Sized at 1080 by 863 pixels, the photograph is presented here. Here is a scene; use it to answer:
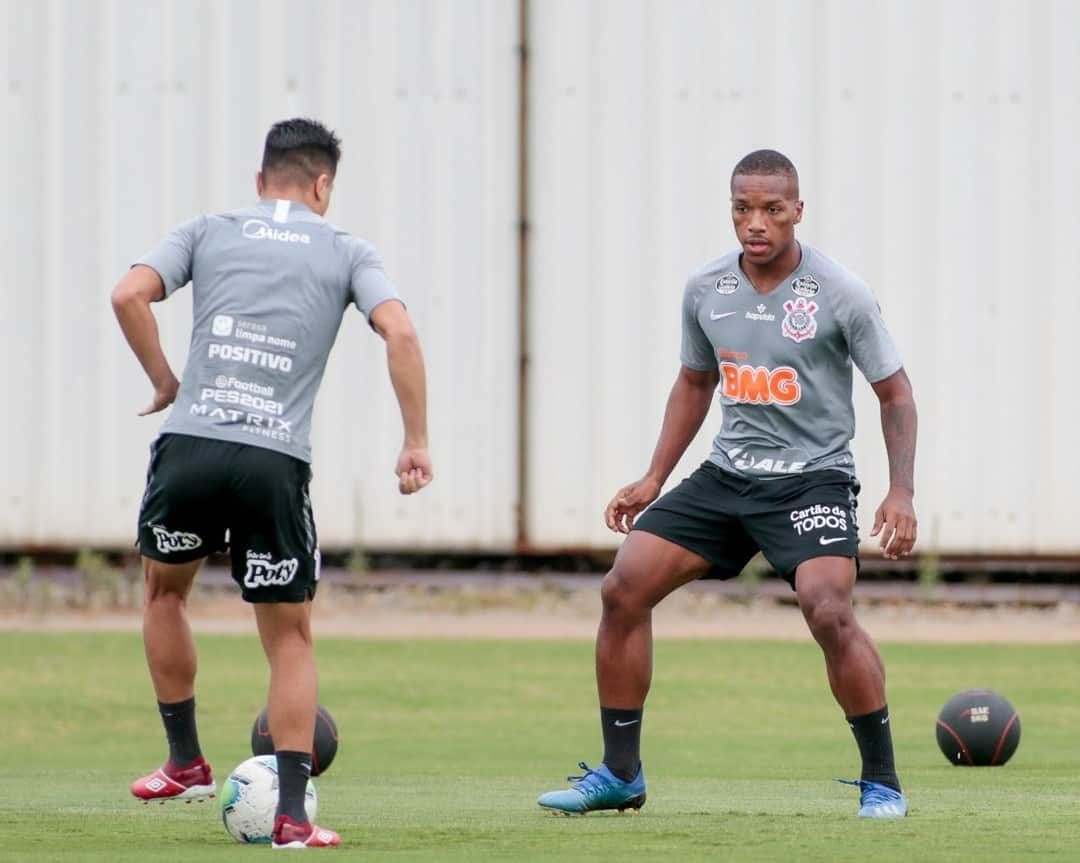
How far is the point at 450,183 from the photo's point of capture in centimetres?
1941

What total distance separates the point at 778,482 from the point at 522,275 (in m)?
12.0

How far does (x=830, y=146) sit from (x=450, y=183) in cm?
341

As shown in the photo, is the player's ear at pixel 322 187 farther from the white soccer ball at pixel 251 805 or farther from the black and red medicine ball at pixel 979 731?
the black and red medicine ball at pixel 979 731

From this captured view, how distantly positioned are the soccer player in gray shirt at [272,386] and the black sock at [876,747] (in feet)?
6.29

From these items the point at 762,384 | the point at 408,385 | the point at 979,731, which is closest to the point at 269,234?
the point at 408,385

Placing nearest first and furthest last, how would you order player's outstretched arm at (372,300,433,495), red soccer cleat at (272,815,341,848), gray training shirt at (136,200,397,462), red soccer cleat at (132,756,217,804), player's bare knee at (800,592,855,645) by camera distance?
red soccer cleat at (272,815,341,848)
player's outstretched arm at (372,300,433,495)
gray training shirt at (136,200,397,462)
player's bare knee at (800,592,855,645)
red soccer cleat at (132,756,217,804)

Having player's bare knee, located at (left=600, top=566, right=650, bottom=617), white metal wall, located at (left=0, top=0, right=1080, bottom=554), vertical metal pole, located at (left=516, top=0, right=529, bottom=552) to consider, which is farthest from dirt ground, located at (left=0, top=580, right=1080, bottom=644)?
player's bare knee, located at (left=600, top=566, right=650, bottom=617)

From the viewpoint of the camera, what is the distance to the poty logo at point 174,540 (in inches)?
265

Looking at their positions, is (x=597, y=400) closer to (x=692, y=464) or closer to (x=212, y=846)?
(x=692, y=464)

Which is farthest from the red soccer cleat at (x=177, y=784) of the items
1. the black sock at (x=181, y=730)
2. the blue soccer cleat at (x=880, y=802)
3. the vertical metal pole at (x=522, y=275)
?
the vertical metal pole at (x=522, y=275)

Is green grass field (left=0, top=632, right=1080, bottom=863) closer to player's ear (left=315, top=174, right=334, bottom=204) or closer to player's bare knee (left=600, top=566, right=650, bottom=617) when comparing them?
player's bare knee (left=600, top=566, right=650, bottom=617)

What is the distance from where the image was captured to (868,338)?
745 centimetres

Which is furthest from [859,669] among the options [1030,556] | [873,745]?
[1030,556]

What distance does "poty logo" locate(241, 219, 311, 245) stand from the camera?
259 inches
